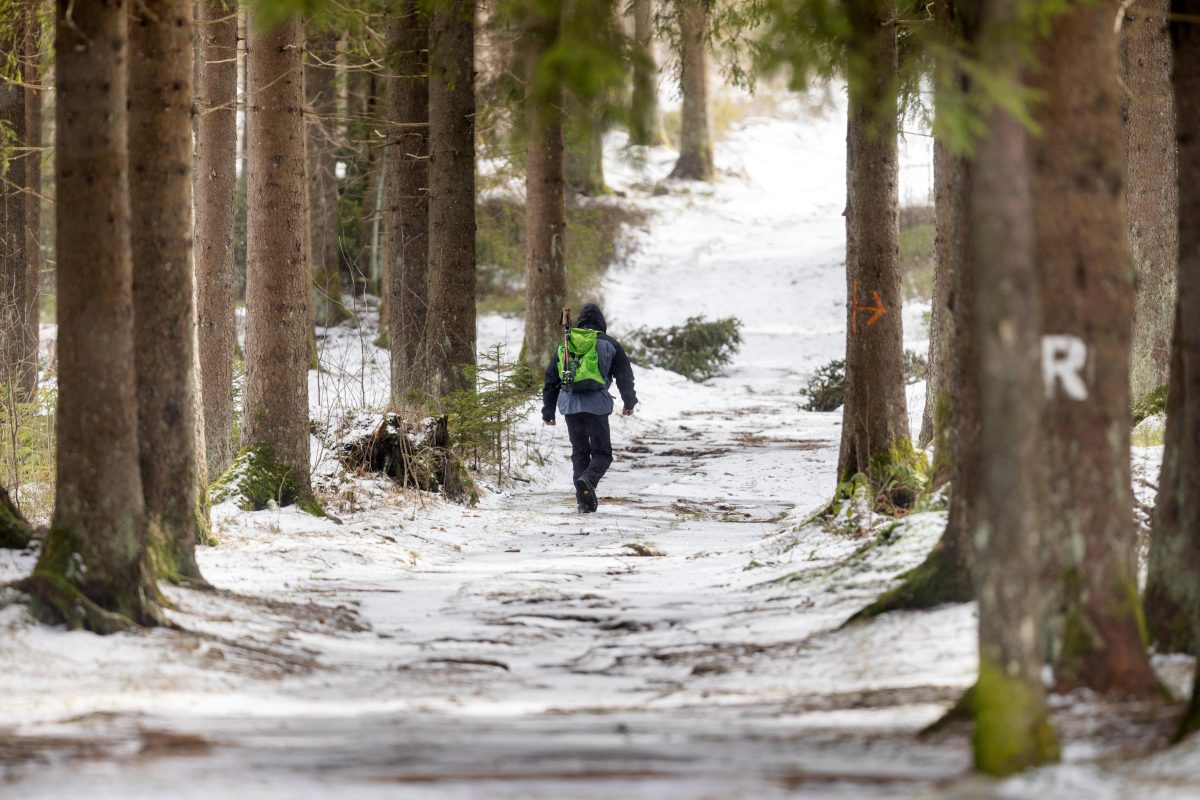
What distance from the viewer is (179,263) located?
707 centimetres

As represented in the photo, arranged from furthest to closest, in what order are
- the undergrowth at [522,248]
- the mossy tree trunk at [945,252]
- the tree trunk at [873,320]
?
the undergrowth at [522,248], the tree trunk at [873,320], the mossy tree trunk at [945,252]

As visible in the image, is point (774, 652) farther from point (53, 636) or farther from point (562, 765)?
point (53, 636)

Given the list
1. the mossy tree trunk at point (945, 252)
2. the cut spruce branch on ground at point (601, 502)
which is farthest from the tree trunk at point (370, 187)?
the mossy tree trunk at point (945, 252)

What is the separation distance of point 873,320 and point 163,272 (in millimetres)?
4917

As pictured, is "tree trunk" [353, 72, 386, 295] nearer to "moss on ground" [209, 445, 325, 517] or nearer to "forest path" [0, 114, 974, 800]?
"moss on ground" [209, 445, 325, 517]

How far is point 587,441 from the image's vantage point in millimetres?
12133

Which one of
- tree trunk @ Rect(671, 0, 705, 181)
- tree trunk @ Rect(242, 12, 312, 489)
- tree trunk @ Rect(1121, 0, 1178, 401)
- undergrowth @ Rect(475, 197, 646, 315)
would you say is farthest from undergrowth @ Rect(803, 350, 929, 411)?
tree trunk @ Rect(671, 0, 705, 181)

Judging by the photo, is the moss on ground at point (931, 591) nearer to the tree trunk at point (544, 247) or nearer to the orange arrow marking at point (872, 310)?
the orange arrow marking at point (872, 310)

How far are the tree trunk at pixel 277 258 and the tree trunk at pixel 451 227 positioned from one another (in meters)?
3.45

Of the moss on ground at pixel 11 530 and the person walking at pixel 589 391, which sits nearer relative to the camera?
the moss on ground at pixel 11 530

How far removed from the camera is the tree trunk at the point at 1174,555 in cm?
518

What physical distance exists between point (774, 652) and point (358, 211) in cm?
2190

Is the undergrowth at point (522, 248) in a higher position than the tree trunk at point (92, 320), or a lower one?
higher

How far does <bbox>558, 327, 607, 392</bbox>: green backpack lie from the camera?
11.9m
